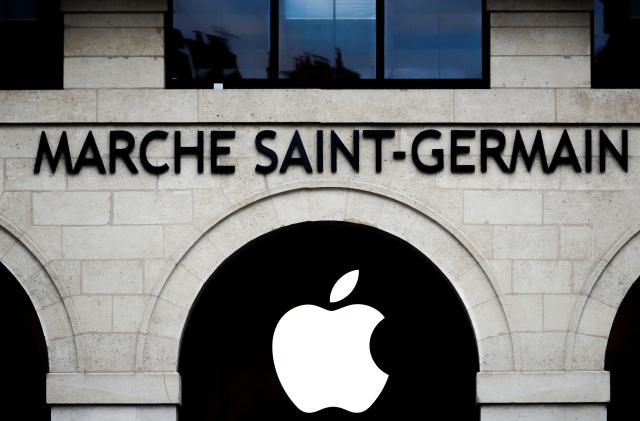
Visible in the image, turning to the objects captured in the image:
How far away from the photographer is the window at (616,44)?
15430 mm

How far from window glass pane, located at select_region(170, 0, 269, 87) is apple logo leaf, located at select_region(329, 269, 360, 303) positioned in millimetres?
4017

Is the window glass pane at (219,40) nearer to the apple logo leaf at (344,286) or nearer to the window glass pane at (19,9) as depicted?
the window glass pane at (19,9)

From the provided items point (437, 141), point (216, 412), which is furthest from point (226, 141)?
point (216, 412)

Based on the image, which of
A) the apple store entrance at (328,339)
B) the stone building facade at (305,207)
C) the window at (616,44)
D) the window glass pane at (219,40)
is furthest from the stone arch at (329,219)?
the window at (616,44)

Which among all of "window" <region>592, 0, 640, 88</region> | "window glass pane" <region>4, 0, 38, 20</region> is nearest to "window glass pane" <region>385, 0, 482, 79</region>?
"window" <region>592, 0, 640, 88</region>

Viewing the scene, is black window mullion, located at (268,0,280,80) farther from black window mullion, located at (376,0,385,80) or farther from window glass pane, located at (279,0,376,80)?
black window mullion, located at (376,0,385,80)

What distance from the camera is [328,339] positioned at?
17.8m

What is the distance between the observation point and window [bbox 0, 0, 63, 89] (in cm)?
1545

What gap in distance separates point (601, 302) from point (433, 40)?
4015 millimetres

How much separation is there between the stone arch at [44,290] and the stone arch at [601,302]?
625 centimetres

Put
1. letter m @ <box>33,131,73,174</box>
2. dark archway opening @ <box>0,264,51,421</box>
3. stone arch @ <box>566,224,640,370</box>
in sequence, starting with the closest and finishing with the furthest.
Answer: stone arch @ <box>566,224,640,370</box>, letter m @ <box>33,131,73,174</box>, dark archway opening @ <box>0,264,51,421</box>

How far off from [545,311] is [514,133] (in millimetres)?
2271

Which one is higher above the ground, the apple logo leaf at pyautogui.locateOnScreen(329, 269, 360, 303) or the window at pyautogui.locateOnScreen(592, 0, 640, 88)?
the window at pyautogui.locateOnScreen(592, 0, 640, 88)

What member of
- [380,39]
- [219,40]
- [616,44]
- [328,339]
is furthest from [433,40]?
[328,339]
